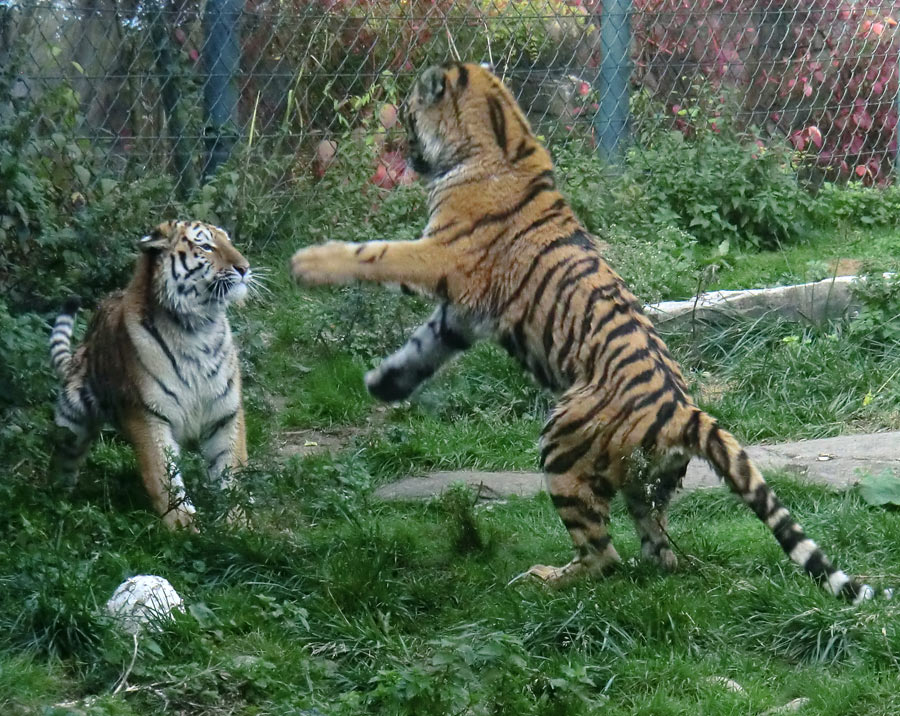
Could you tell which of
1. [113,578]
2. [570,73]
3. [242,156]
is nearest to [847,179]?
[570,73]

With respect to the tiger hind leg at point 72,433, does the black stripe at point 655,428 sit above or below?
above

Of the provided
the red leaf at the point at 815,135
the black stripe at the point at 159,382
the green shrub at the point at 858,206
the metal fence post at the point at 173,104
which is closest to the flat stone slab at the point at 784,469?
the black stripe at the point at 159,382

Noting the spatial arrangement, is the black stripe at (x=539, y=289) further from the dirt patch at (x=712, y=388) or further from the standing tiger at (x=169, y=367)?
the dirt patch at (x=712, y=388)

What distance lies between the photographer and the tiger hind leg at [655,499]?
4.55 meters

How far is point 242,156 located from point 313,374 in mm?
1464

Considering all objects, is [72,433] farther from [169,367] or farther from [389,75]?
[389,75]

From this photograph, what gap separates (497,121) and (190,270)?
1448 millimetres

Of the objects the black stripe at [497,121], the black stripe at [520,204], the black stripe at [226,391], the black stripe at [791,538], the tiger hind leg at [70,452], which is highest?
the black stripe at [497,121]

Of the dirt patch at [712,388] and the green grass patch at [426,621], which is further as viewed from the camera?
the dirt patch at [712,388]

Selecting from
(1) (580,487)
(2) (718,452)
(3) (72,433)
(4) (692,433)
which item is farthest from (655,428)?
(3) (72,433)

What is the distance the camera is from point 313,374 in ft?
23.5

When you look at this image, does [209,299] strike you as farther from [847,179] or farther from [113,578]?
[847,179]

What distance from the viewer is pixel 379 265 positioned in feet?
16.6

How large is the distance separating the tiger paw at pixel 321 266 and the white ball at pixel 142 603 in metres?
1.35
